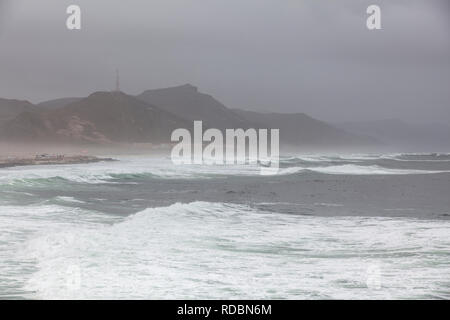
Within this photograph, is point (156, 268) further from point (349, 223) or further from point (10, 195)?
point (10, 195)

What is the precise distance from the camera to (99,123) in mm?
145250

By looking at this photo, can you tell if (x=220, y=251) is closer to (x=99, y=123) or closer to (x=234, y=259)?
(x=234, y=259)

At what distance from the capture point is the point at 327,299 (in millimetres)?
7062

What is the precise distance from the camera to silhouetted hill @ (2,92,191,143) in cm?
12656

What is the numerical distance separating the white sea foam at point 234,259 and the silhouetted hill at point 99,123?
116255 millimetres

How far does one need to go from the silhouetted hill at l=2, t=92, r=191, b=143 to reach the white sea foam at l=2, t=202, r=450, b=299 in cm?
11625

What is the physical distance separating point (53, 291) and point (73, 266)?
1400 mm

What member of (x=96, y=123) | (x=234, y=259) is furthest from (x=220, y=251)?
(x=96, y=123)

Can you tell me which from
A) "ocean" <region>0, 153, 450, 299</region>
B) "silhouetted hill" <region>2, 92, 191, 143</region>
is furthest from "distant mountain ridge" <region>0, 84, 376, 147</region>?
"ocean" <region>0, 153, 450, 299</region>

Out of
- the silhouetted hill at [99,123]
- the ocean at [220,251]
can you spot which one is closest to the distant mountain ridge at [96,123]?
the silhouetted hill at [99,123]

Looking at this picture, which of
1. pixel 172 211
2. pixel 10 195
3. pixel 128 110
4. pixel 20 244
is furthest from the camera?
pixel 128 110

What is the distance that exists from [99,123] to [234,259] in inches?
5501

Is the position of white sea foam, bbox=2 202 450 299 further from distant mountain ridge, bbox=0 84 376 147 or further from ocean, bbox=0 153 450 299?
distant mountain ridge, bbox=0 84 376 147
